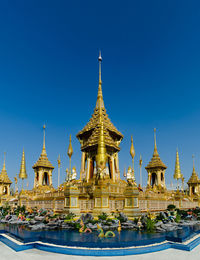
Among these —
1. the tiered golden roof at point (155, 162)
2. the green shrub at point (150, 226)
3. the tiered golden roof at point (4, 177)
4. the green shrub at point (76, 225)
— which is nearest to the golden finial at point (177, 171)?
the tiered golden roof at point (155, 162)

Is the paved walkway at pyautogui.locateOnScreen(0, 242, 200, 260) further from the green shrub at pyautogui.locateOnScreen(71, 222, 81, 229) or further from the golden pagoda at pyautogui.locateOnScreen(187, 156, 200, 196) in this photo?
the golden pagoda at pyautogui.locateOnScreen(187, 156, 200, 196)

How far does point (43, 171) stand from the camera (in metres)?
44.6

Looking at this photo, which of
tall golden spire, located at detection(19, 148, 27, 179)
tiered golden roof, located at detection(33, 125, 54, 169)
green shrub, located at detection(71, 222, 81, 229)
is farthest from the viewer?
tiered golden roof, located at detection(33, 125, 54, 169)

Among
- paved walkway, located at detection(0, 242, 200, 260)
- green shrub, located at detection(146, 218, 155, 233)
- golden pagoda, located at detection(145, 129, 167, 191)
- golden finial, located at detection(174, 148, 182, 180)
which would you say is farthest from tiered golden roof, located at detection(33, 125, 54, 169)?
paved walkway, located at detection(0, 242, 200, 260)

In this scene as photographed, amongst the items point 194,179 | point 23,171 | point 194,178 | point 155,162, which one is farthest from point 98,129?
point 194,178

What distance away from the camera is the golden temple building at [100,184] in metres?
18.5

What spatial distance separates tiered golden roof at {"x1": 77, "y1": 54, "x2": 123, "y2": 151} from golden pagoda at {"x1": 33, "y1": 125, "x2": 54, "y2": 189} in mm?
12656

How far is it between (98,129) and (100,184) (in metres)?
13.0

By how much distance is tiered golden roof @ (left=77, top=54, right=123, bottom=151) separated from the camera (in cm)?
3078

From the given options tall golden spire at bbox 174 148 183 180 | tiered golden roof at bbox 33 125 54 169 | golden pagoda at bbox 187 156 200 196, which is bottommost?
golden pagoda at bbox 187 156 200 196

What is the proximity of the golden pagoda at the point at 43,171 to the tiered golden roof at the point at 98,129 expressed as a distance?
498 inches

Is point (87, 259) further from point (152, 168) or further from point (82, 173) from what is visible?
point (152, 168)

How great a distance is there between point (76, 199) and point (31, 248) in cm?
935

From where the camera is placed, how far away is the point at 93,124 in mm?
33281
